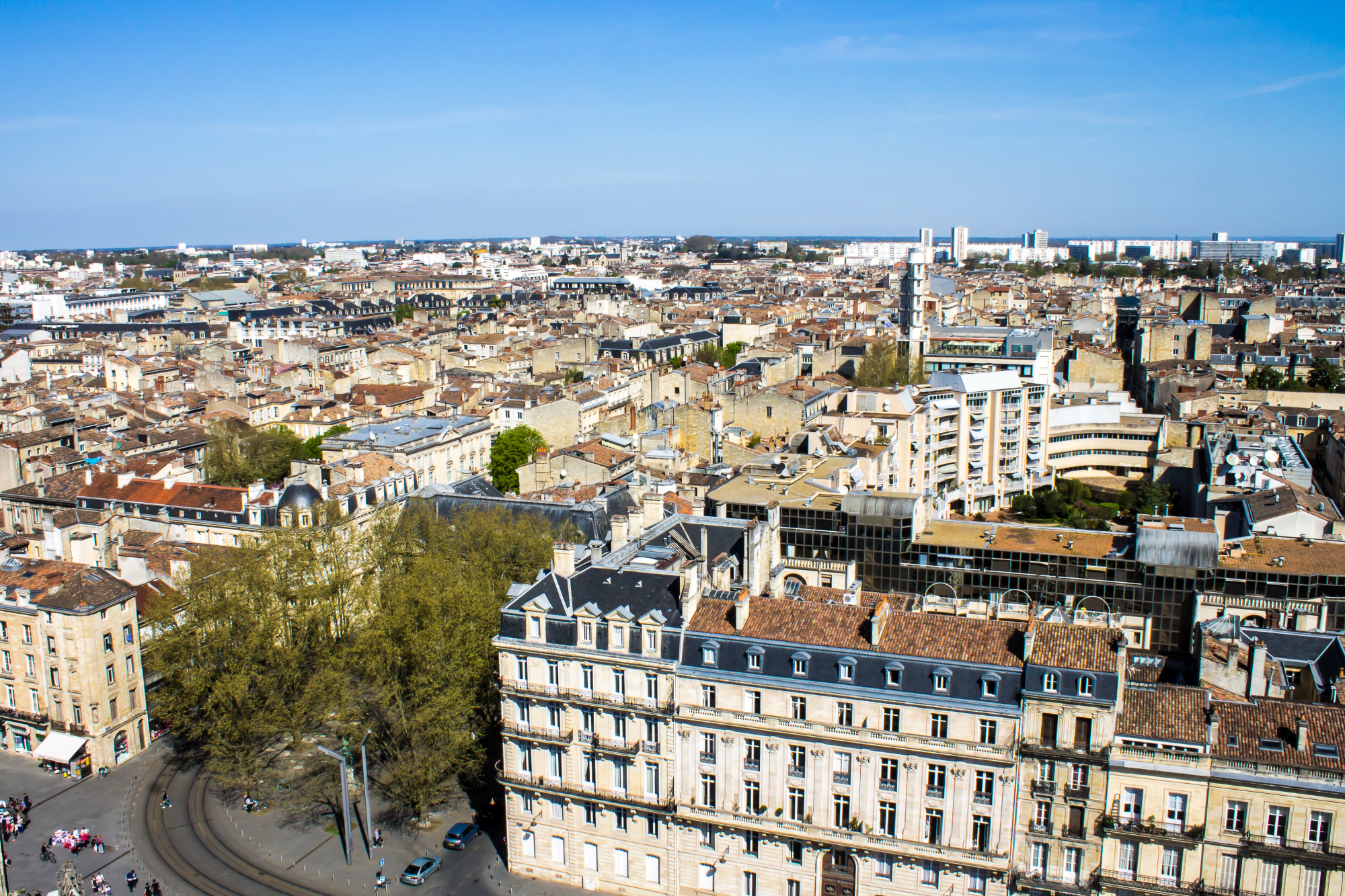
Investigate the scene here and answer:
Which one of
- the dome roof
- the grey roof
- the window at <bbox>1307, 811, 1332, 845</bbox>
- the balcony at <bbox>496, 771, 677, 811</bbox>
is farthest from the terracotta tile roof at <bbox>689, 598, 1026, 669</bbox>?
the dome roof

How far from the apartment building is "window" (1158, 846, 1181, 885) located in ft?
136

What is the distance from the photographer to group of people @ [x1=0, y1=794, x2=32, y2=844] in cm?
4022

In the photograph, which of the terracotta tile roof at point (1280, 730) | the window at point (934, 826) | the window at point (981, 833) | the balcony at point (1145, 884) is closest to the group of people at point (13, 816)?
the window at point (934, 826)

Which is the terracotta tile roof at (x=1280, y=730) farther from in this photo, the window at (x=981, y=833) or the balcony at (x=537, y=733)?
the balcony at (x=537, y=733)

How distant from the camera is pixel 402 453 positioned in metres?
75.9

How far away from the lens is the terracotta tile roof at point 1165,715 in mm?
30058

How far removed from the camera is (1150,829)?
30312 mm

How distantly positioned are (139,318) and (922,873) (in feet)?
655

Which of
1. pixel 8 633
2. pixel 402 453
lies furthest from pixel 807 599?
pixel 402 453

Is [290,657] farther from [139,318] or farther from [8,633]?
[139,318]

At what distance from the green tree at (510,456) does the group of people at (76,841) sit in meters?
41.3

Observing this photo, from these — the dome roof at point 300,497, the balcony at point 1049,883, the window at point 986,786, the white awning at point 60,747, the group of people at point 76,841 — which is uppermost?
the dome roof at point 300,497

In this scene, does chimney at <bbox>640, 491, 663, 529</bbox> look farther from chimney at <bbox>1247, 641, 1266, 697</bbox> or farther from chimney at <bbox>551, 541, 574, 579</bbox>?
chimney at <bbox>1247, 641, 1266, 697</bbox>

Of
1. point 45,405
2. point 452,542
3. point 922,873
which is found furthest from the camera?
point 45,405
